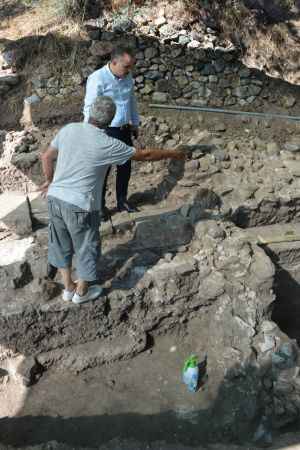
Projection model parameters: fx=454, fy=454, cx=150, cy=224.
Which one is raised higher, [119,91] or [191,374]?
[119,91]

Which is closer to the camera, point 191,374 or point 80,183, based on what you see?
point 80,183

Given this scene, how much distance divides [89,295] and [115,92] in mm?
2020

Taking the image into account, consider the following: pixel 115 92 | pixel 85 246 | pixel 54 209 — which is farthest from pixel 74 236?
pixel 115 92

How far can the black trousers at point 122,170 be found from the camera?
15.6ft

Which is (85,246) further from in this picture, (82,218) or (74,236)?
(82,218)

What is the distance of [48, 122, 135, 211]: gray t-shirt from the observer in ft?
11.5

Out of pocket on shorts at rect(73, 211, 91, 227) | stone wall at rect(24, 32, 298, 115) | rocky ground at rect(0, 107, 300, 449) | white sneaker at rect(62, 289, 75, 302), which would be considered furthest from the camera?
stone wall at rect(24, 32, 298, 115)

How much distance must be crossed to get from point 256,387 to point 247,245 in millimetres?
1505

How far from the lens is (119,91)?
4.57 meters

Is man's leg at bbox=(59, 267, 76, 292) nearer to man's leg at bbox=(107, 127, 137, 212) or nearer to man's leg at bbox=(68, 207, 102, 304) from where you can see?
man's leg at bbox=(68, 207, 102, 304)

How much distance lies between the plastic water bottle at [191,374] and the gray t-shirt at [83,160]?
1.66 m

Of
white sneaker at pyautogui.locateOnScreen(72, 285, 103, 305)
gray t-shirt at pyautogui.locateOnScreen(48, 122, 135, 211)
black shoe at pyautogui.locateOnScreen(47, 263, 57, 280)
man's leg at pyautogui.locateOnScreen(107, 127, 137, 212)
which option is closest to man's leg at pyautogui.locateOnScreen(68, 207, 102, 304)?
white sneaker at pyautogui.locateOnScreen(72, 285, 103, 305)

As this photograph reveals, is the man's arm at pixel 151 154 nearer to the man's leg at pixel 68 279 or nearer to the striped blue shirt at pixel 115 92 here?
the striped blue shirt at pixel 115 92

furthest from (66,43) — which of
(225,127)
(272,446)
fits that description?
(272,446)
